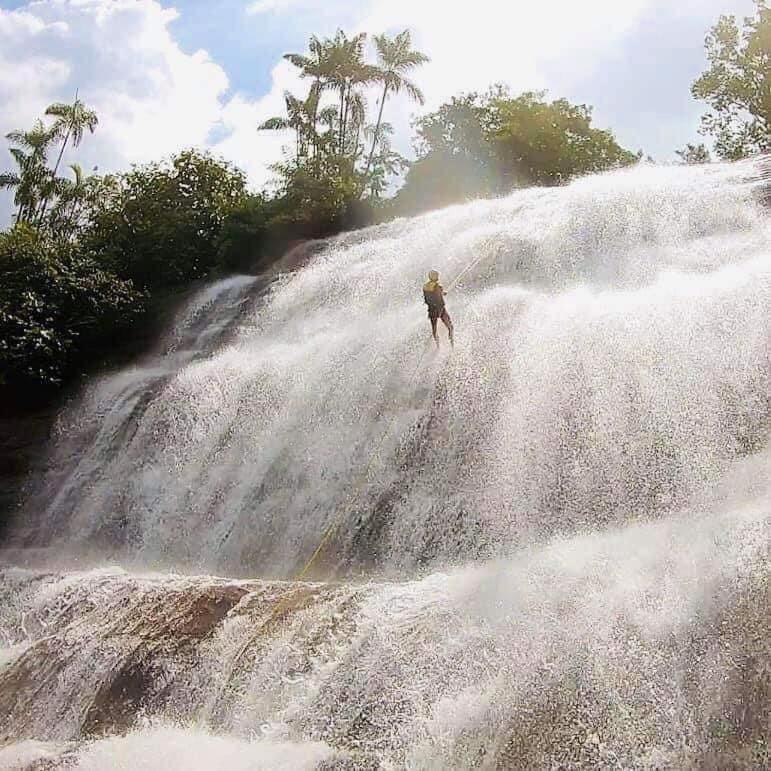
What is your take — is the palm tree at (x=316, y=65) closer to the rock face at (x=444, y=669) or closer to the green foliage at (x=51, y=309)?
the green foliage at (x=51, y=309)

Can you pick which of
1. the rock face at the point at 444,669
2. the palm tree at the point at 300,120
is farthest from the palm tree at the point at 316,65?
the rock face at the point at 444,669

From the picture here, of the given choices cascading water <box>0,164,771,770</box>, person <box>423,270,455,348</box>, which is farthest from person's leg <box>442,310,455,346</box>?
cascading water <box>0,164,771,770</box>

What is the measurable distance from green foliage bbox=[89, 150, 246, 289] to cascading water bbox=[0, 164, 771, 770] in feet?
25.7

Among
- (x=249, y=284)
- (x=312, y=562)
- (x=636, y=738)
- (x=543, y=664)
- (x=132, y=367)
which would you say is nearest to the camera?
(x=636, y=738)

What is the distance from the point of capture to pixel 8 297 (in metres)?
18.6

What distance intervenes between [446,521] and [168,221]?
60.1 feet

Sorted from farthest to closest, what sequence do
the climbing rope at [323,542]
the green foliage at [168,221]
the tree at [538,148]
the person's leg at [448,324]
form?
1. the tree at [538,148]
2. the green foliage at [168,221]
3. the person's leg at [448,324]
4. the climbing rope at [323,542]

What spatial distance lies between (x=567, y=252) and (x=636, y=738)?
10.2m

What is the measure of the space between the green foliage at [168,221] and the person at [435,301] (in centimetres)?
1374

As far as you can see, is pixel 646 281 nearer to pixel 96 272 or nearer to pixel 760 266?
pixel 760 266

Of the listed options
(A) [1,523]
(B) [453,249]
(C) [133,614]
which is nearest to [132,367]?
(A) [1,523]

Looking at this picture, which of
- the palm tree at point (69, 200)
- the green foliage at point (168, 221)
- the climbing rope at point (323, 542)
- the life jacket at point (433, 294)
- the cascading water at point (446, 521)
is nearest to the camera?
the cascading water at point (446, 521)

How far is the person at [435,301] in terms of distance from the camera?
1103 cm

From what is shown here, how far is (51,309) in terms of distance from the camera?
1895 centimetres
